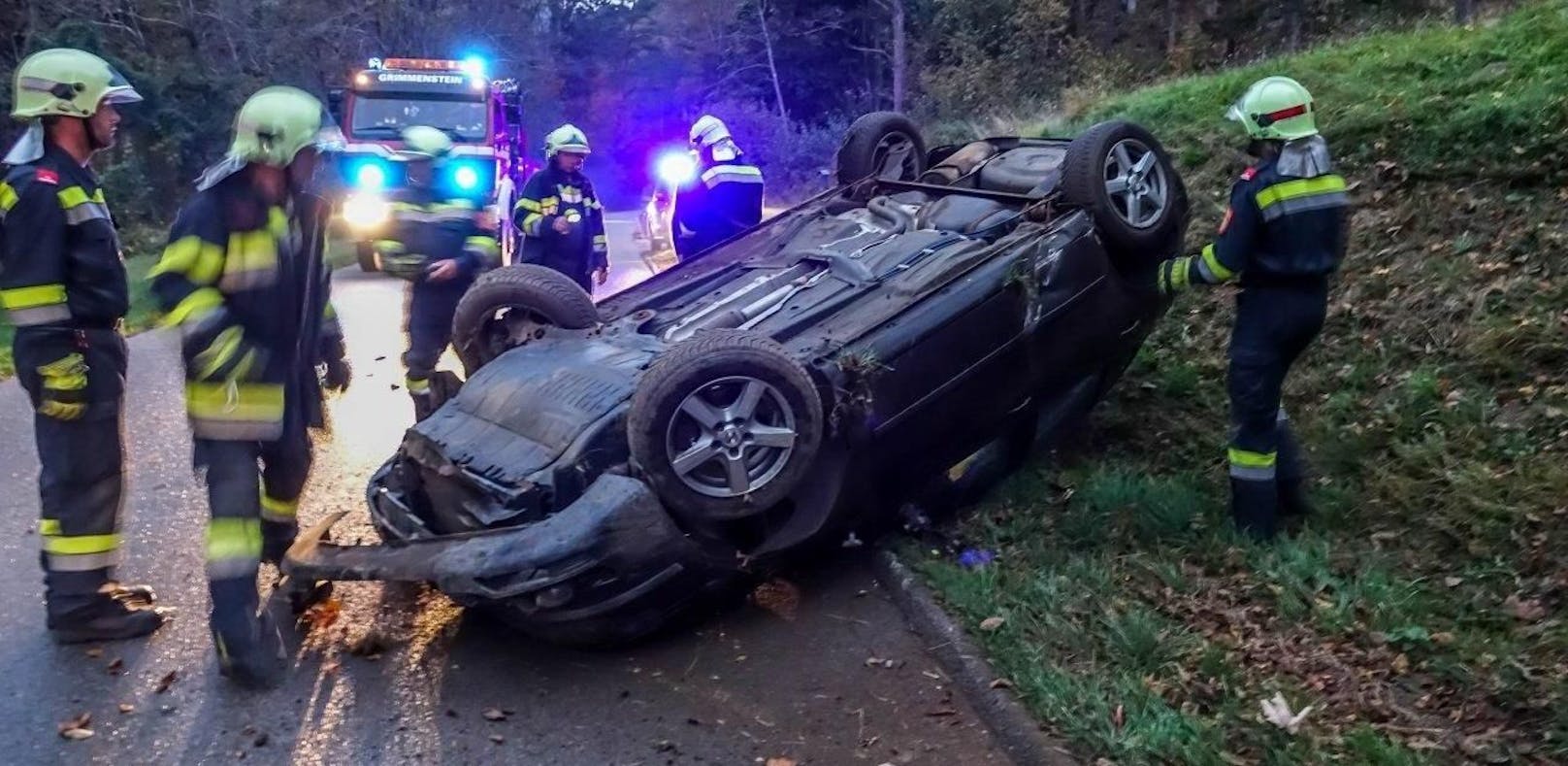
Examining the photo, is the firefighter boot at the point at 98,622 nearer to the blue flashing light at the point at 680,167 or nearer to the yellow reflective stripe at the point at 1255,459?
the yellow reflective stripe at the point at 1255,459

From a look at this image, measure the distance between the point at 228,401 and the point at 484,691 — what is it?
51.5 inches

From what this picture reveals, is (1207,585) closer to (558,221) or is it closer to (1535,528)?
(1535,528)

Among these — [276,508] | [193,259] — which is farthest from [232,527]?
[193,259]

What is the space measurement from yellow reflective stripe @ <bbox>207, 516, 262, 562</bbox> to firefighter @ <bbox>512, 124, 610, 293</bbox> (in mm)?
3567

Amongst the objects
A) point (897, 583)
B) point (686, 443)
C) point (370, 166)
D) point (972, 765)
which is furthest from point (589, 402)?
point (370, 166)

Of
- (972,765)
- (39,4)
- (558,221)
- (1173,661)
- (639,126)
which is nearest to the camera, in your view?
(972,765)

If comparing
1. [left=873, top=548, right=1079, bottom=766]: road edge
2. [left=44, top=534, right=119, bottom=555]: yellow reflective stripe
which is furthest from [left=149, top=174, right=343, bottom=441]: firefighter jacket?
[left=873, top=548, right=1079, bottom=766]: road edge

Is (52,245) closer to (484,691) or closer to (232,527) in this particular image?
(232,527)

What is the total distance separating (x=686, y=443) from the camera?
4203 millimetres

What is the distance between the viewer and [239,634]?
3.99m

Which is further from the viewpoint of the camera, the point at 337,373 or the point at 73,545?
the point at 337,373

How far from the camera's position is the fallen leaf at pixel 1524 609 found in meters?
3.80

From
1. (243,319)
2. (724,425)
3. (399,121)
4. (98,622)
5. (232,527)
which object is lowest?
(98,622)

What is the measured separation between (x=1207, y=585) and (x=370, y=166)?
1214 centimetres
